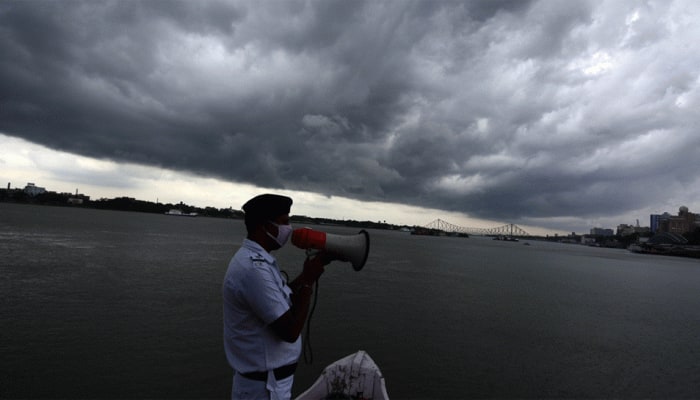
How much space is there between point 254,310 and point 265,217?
0.62 metres

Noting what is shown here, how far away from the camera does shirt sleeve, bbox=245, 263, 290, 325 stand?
238 cm

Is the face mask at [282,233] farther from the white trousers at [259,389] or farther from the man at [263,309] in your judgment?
the white trousers at [259,389]

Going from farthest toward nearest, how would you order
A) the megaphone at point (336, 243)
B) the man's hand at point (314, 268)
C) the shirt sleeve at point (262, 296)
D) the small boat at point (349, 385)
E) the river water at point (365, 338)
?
the river water at point (365, 338), the small boat at point (349, 385), the megaphone at point (336, 243), the man's hand at point (314, 268), the shirt sleeve at point (262, 296)

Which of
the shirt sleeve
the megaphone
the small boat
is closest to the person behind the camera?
the shirt sleeve

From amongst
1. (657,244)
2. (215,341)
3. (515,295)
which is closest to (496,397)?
(215,341)

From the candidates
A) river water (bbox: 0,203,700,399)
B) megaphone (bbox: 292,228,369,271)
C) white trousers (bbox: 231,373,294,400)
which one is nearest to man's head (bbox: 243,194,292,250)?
megaphone (bbox: 292,228,369,271)

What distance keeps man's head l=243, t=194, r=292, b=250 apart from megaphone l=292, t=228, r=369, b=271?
16 cm

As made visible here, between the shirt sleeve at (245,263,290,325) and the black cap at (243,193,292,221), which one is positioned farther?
the black cap at (243,193,292,221)

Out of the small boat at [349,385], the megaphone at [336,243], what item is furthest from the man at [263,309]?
the small boat at [349,385]

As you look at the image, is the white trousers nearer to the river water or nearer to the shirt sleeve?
the shirt sleeve

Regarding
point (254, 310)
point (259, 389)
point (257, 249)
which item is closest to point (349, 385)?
point (259, 389)

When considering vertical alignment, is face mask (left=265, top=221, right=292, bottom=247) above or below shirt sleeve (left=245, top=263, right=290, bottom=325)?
above

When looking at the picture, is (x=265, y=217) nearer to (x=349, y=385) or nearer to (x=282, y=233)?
(x=282, y=233)

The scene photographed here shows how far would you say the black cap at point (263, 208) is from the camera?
2.56m
